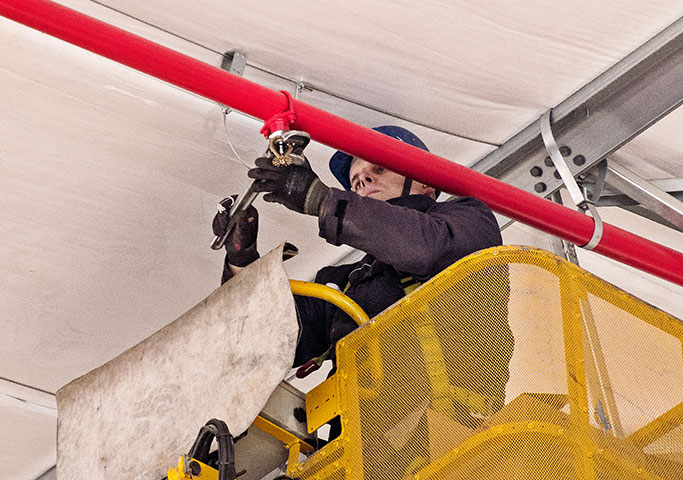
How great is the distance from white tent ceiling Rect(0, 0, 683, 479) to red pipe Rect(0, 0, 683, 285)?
14.2 inches

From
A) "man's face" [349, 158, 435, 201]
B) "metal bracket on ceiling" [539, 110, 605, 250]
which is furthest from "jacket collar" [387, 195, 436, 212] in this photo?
"metal bracket on ceiling" [539, 110, 605, 250]

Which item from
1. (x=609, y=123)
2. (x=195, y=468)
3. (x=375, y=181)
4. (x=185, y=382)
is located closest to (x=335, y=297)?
(x=185, y=382)

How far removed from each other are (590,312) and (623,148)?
3.72 feet

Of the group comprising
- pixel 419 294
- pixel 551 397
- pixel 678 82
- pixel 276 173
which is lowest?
pixel 551 397

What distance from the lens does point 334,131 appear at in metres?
1.94

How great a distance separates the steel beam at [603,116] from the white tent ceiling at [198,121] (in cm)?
4

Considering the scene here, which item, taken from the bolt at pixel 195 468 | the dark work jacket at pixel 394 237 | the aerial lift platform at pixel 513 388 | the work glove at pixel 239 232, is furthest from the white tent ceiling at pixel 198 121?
→ the bolt at pixel 195 468

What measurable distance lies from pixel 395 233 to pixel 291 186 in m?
0.24

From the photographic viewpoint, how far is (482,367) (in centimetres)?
152

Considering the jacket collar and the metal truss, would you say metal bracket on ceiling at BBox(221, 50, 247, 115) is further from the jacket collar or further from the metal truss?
the metal truss

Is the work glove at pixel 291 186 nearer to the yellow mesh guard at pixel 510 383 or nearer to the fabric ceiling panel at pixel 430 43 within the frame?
the yellow mesh guard at pixel 510 383

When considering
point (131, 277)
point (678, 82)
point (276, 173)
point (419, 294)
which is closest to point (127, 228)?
point (131, 277)

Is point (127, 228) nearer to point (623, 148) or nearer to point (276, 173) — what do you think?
point (276, 173)

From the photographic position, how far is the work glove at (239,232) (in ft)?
7.07
